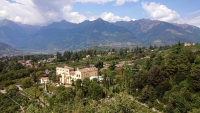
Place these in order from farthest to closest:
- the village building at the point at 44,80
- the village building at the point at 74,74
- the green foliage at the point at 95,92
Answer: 1. the village building at the point at 44,80
2. the village building at the point at 74,74
3. the green foliage at the point at 95,92

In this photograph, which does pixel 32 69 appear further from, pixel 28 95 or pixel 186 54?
pixel 186 54

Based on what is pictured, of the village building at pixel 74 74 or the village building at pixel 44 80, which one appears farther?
the village building at pixel 44 80

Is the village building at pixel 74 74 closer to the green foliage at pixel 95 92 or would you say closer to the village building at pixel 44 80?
the village building at pixel 44 80

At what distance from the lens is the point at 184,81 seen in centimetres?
2367

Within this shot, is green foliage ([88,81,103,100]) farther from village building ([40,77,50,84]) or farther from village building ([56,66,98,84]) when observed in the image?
village building ([40,77,50,84])

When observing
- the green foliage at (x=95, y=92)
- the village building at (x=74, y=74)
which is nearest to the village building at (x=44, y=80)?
the village building at (x=74, y=74)

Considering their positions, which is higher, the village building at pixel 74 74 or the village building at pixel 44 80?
the village building at pixel 74 74

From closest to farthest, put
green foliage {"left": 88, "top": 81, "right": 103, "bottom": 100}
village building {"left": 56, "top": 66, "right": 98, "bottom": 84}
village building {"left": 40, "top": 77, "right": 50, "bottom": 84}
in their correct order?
green foliage {"left": 88, "top": 81, "right": 103, "bottom": 100}
village building {"left": 56, "top": 66, "right": 98, "bottom": 84}
village building {"left": 40, "top": 77, "right": 50, "bottom": 84}

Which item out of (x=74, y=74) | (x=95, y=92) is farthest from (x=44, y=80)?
(x=95, y=92)

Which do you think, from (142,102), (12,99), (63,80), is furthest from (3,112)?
(142,102)

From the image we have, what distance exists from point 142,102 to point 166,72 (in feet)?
18.8

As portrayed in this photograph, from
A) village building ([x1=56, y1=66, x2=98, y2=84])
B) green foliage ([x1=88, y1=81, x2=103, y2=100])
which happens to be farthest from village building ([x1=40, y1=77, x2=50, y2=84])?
green foliage ([x1=88, y1=81, x2=103, y2=100])

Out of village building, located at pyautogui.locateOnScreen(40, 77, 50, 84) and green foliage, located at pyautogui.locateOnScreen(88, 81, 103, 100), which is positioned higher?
green foliage, located at pyautogui.locateOnScreen(88, 81, 103, 100)

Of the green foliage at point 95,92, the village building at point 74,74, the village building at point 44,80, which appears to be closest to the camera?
the green foliage at point 95,92
